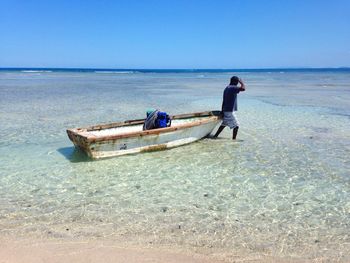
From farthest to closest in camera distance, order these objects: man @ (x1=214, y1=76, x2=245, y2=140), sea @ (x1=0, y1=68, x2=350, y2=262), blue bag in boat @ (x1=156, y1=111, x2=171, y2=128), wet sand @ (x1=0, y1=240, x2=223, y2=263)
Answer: man @ (x1=214, y1=76, x2=245, y2=140)
blue bag in boat @ (x1=156, y1=111, x2=171, y2=128)
sea @ (x1=0, y1=68, x2=350, y2=262)
wet sand @ (x1=0, y1=240, x2=223, y2=263)

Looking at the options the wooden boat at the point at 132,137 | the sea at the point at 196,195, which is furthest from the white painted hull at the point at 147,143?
the sea at the point at 196,195

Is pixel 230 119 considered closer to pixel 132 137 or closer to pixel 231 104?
pixel 231 104

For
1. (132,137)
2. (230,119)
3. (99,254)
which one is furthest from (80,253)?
(230,119)

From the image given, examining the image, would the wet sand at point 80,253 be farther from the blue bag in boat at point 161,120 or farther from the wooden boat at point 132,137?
the blue bag in boat at point 161,120

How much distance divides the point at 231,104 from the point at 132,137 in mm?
3407

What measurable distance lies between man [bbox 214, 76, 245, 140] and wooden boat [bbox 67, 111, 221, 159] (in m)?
0.27

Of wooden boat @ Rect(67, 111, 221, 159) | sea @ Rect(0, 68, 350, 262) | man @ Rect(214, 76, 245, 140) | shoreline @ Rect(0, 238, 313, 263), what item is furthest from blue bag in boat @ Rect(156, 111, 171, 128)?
shoreline @ Rect(0, 238, 313, 263)

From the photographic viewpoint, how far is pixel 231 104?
35.3ft

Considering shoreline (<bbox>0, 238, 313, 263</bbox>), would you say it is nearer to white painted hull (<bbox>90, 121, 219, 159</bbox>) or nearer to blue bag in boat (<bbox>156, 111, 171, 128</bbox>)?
white painted hull (<bbox>90, 121, 219, 159</bbox>)

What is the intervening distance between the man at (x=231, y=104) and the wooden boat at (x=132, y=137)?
267 mm

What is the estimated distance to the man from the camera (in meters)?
10.5

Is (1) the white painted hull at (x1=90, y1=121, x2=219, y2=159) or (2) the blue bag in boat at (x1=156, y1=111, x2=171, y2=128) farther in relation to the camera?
(2) the blue bag in boat at (x1=156, y1=111, x2=171, y2=128)

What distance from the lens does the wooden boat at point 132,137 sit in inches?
328

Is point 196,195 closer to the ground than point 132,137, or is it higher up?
closer to the ground
